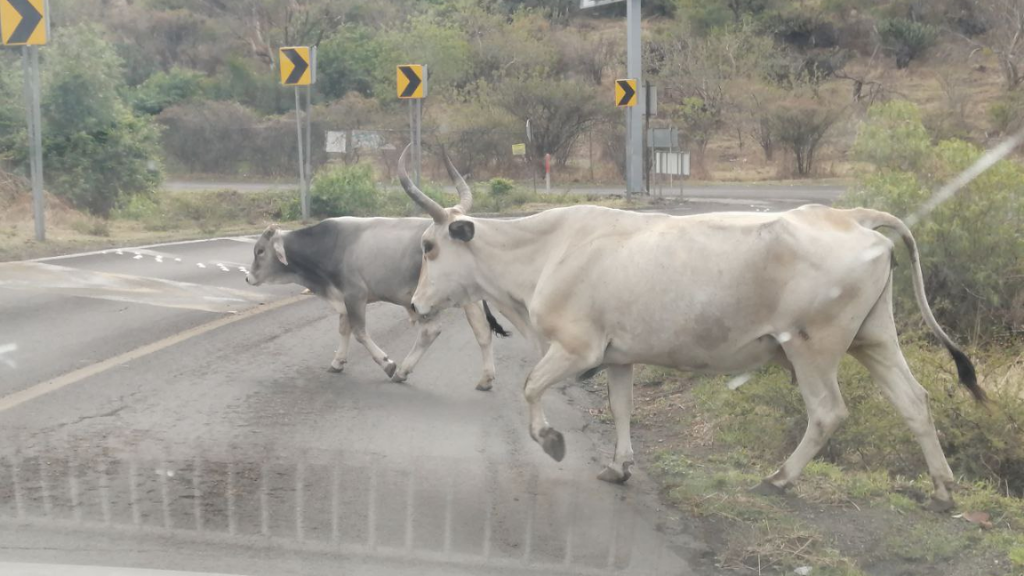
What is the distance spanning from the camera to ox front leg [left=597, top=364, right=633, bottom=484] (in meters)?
7.84

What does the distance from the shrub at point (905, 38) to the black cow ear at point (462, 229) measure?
5733 cm

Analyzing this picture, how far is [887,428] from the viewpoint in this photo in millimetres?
8469

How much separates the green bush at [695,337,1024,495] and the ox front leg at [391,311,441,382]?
2924mm

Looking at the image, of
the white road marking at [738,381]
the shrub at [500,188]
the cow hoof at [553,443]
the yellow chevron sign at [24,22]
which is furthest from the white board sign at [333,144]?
the cow hoof at [553,443]

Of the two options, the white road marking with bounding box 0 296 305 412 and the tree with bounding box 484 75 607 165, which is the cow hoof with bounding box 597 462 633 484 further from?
the tree with bounding box 484 75 607 165

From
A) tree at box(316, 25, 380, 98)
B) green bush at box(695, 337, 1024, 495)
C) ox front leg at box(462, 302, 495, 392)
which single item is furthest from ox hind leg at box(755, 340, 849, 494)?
tree at box(316, 25, 380, 98)

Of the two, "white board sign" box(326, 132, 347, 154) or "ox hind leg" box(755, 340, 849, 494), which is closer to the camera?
"ox hind leg" box(755, 340, 849, 494)

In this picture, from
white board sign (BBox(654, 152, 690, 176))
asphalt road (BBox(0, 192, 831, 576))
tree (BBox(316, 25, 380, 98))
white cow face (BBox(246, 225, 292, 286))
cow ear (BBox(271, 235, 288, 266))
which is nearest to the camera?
asphalt road (BBox(0, 192, 831, 576))

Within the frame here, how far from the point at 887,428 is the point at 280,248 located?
5914 millimetres

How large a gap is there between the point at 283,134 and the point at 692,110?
17.0 meters

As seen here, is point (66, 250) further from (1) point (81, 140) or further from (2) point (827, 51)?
(2) point (827, 51)

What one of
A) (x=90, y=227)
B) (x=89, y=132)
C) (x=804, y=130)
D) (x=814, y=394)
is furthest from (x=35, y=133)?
(x=804, y=130)

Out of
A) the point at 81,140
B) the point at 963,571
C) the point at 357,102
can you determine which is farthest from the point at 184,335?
the point at 357,102

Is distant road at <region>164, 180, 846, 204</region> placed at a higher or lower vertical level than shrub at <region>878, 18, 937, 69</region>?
lower
